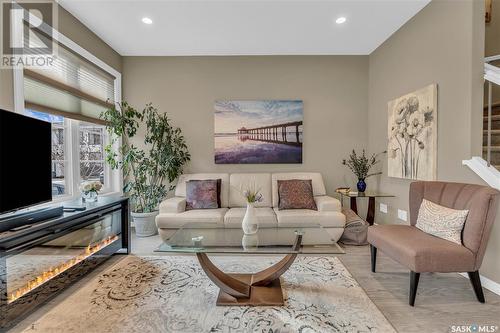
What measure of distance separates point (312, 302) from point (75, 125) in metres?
3.34

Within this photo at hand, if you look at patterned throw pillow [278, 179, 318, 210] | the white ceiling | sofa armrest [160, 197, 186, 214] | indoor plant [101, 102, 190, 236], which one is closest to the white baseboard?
patterned throw pillow [278, 179, 318, 210]

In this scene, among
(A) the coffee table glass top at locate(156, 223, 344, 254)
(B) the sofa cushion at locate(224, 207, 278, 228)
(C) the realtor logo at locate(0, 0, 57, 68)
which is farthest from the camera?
(B) the sofa cushion at locate(224, 207, 278, 228)

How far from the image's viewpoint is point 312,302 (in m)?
1.99

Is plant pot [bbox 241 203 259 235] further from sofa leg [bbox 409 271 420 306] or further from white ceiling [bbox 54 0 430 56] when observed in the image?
white ceiling [bbox 54 0 430 56]

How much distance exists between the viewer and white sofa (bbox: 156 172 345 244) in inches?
123

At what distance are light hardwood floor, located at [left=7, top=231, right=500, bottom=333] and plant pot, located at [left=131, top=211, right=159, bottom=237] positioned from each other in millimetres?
915

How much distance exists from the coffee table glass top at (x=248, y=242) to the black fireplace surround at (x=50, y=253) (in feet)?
2.93

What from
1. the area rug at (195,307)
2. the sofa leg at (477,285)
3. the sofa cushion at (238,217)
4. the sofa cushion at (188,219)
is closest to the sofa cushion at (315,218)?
the sofa cushion at (238,217)

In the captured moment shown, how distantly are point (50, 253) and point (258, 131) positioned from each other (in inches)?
116

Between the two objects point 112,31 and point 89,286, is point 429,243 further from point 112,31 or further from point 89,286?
point 112,31

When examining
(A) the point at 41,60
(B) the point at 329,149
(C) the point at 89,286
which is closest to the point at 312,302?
(C) the point at 89,286

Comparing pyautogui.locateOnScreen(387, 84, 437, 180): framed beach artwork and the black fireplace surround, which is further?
pyautogui.locateOnScreen(387, 84, 437, 180): framed beach artwork

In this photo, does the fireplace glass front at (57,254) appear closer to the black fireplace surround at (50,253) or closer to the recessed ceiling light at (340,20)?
the black fireplace surround at (50,253)

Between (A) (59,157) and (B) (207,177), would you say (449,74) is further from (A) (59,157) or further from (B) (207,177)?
(A) (59,157)
